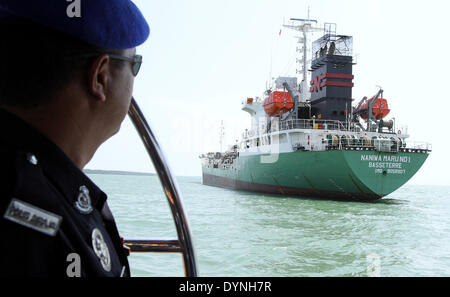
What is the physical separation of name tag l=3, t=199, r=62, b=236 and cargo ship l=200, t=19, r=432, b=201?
1691cm

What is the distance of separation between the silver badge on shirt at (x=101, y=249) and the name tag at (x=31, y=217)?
126 mm

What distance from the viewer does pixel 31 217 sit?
0.50 meters

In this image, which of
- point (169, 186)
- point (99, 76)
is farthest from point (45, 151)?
point (169, 186)

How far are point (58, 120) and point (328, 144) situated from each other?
697 inches

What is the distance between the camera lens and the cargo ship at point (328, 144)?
674 inches

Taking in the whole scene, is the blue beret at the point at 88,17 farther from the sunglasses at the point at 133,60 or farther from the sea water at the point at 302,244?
the sea water at the point at 302,244

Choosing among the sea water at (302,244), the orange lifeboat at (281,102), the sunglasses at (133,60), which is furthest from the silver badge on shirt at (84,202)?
the orange lifeboat at (281,102)

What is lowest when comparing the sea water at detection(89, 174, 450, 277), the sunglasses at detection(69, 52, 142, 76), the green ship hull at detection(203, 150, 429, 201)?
the sea water at detection(89, 174, 450, 277)

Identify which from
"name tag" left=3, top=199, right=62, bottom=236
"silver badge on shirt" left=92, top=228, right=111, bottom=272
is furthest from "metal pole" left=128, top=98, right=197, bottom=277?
"name tag" left=3, top=199, right=62, bottom=236

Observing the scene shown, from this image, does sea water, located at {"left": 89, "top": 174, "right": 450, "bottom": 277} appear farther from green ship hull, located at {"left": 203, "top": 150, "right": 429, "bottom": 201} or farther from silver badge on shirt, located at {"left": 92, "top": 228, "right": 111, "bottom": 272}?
silver badge on shirt, located at {"left": 92, "top": 228, "right": 111, "bottom": 272}

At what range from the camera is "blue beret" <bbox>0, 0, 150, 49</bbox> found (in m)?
0.68

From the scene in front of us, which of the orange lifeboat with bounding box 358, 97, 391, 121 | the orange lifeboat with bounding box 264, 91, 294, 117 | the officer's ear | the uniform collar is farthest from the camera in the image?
the orange lifeboat with bounding box 358, 97, 391, 121

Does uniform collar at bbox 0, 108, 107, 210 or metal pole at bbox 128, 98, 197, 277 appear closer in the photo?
uniform collar at bbox 0, 108, 107, 210

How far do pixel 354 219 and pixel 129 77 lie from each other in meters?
11.9
